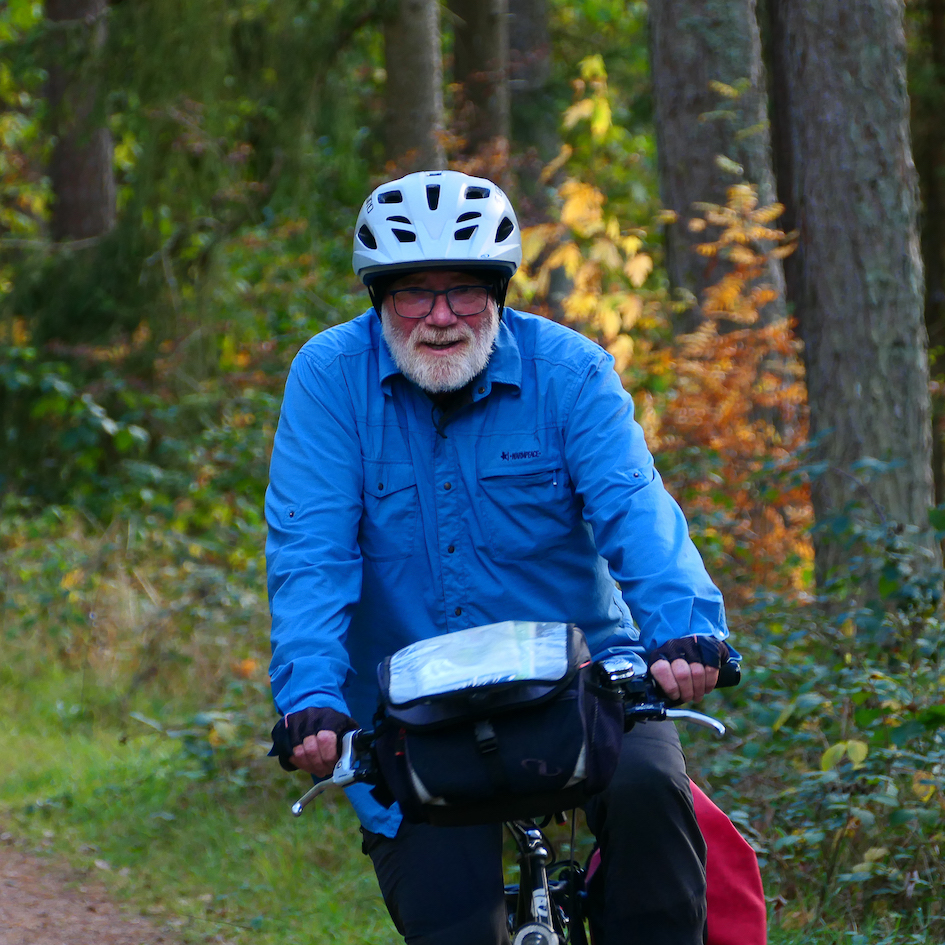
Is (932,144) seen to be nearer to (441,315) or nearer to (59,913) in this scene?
(59,913)

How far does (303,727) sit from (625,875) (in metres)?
0.72

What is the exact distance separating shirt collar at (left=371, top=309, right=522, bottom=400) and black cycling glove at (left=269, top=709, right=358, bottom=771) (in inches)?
34.6

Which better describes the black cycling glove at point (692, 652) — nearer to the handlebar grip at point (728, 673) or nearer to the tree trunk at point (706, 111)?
the handlebar grip at point (728, 673)

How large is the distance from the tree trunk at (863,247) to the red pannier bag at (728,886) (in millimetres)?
3605

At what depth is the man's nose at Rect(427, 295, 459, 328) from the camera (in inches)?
124

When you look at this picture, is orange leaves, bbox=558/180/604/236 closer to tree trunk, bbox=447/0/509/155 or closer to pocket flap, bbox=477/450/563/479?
tree trunk, bbox=447/0/509/155

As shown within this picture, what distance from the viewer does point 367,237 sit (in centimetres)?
324

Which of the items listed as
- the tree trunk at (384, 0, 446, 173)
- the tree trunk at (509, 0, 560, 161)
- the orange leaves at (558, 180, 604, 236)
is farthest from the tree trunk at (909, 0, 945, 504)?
the orange leaves at (558, 180, 604, 236)

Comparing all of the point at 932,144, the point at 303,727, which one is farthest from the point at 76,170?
the point at 303,727

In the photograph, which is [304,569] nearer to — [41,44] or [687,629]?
[687,629]

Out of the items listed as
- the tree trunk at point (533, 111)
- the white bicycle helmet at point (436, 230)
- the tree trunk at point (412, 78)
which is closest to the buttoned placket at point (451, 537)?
the white bicycle helmet at point (436, 230)

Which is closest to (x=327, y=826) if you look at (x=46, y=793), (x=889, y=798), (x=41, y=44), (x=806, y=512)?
(x=46, y=793)

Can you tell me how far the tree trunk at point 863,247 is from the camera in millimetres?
6480

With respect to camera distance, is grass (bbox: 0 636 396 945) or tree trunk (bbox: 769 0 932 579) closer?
grass (bbox: 0 636 396 945)
